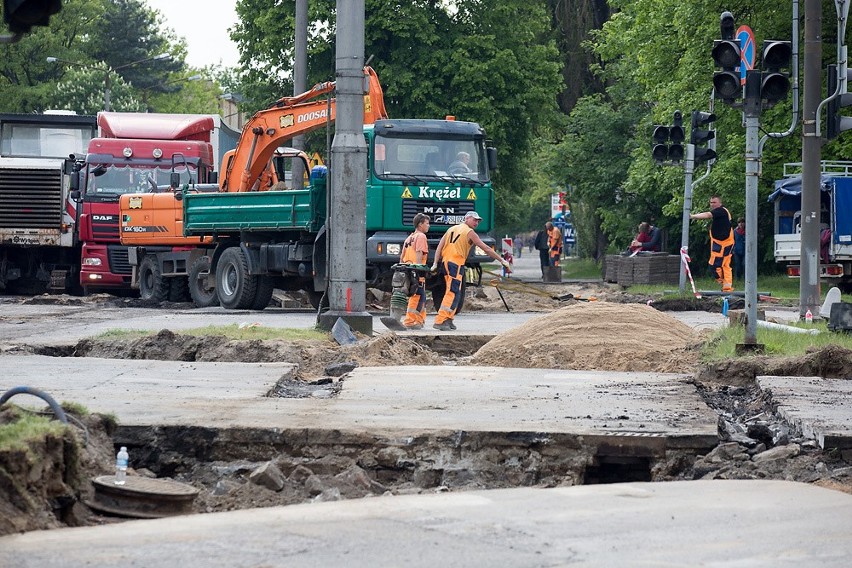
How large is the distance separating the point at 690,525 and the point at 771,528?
374 mm

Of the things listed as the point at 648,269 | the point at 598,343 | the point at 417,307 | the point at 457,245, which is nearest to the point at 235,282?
the point at 417,307

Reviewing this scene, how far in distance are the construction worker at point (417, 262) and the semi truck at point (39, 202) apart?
12.9 metres

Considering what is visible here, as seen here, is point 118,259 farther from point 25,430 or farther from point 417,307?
point 25,430

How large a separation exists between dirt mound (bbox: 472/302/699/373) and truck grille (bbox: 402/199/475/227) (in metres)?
7.52

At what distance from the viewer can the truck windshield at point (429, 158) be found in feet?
74.5

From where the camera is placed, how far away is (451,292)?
19.1m

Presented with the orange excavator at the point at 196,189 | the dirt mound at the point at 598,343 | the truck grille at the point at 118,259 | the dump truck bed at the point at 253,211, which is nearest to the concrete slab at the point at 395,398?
the dirt mound at the point at 598,343

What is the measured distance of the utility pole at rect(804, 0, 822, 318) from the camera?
18.0 meters

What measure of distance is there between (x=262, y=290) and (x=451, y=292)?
6217mm

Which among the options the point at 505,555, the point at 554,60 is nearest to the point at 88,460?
the point at 505,555

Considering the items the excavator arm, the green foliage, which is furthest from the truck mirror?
the green foliage

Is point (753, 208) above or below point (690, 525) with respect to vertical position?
above

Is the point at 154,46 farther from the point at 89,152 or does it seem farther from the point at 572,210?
the point at 89,152

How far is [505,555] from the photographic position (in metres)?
5.65
